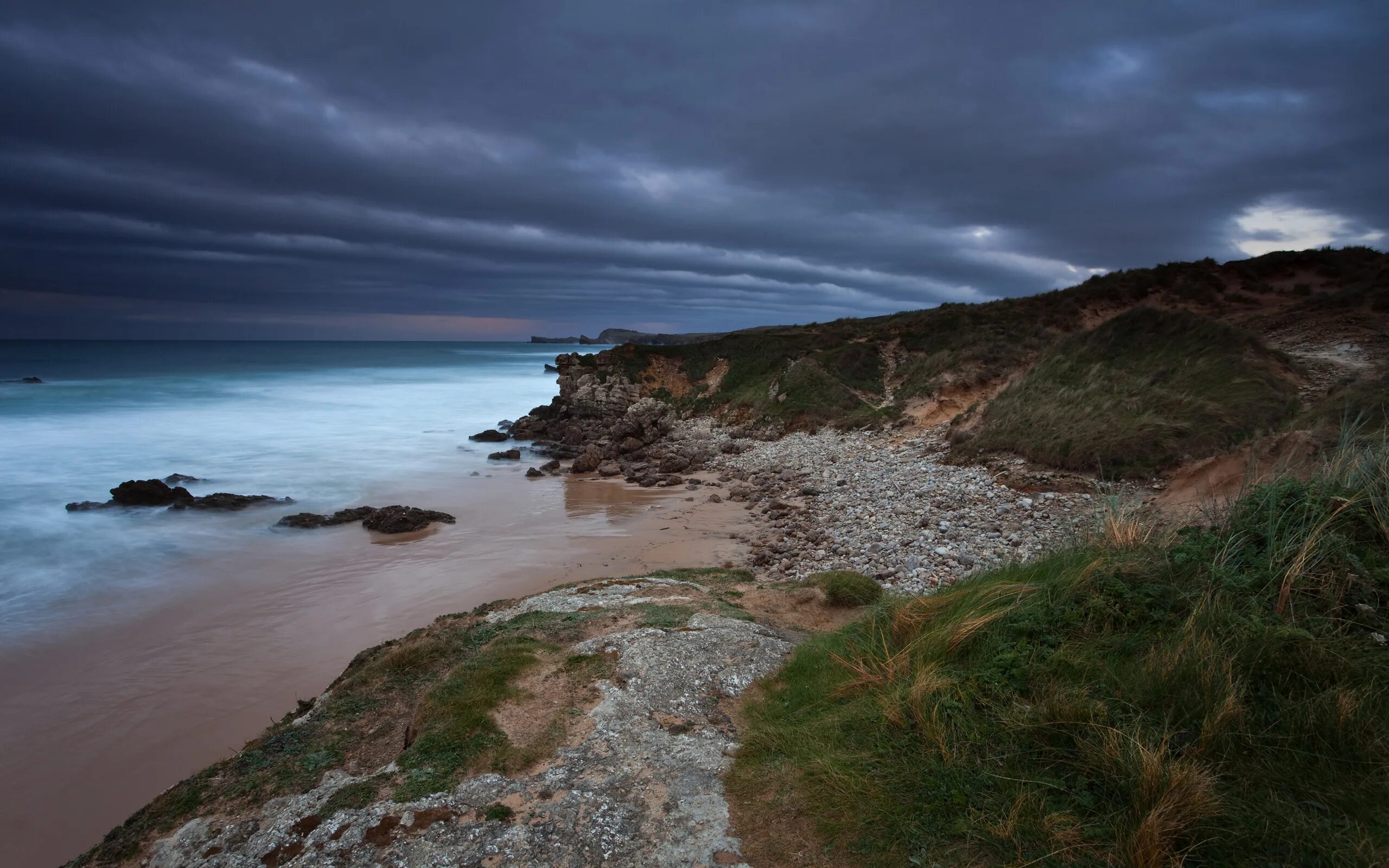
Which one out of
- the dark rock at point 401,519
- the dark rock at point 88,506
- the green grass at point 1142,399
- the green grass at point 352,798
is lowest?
the dark rock at point 88,506

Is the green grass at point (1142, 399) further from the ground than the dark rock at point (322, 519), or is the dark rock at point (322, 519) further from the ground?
the green grass at point (1142, 399)

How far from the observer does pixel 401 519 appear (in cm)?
1580

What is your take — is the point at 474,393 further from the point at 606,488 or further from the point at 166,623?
the point at 166,623

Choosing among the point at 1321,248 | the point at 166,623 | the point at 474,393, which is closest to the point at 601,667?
the point at 166,623

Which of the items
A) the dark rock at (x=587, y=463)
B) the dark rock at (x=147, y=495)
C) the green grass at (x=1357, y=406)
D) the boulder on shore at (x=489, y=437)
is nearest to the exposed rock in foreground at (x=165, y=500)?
the dark rock at (x=147, y=495)

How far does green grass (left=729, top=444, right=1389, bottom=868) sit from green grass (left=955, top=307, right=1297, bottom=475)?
812 centimetres

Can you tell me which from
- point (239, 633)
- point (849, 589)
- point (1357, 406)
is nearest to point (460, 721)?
point (849, 589)

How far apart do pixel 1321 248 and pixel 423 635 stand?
31.6 m

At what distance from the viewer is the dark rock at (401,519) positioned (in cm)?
1563

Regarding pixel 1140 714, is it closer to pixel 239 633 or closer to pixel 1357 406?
pixel 1357 406

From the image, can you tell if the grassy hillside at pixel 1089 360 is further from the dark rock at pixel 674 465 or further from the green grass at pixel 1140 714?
the green grass at pixel 1140 714

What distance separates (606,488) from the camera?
20.1 meters

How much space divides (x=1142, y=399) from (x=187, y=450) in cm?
3568

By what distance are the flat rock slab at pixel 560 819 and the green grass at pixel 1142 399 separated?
10.6 m
